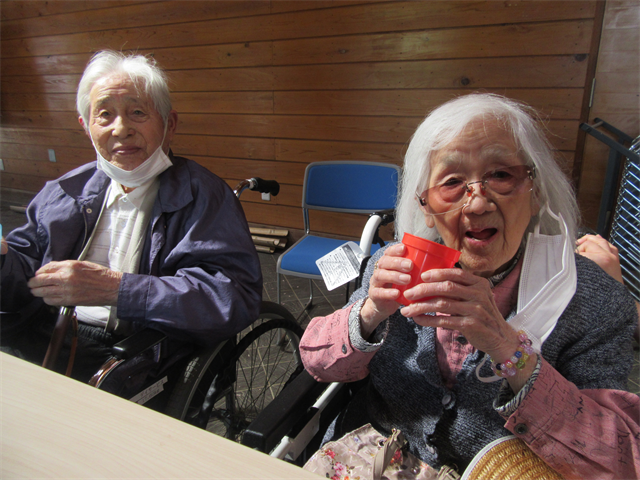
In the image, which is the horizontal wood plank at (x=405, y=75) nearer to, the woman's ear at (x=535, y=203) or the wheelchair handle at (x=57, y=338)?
the woman's ear at (x=535, y=203)

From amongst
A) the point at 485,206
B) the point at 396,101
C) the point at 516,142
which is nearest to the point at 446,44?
the point at 396,101

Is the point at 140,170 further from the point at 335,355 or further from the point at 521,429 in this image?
the point at 521,429

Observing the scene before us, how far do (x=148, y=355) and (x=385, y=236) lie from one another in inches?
120

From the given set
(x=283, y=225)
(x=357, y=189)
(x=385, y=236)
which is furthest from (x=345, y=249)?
(x=283, y=225)

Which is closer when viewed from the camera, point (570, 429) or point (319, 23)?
point (570, 429)

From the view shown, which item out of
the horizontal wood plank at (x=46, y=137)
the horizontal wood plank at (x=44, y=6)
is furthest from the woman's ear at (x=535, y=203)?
the horizontal wood plank at (x=46, y=137)

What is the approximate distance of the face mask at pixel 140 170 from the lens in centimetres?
158

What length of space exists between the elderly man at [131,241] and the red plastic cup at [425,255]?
0.79 meters

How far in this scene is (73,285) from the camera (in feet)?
4.23

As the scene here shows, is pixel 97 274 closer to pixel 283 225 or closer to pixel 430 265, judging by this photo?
pixel 430 265

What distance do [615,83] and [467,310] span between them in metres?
3.23

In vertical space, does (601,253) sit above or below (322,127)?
below

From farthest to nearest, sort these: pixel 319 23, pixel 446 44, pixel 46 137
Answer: pixel 46 137 < pixel 319 23 < pixel 446 44

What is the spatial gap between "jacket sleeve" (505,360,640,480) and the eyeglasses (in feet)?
1.38
